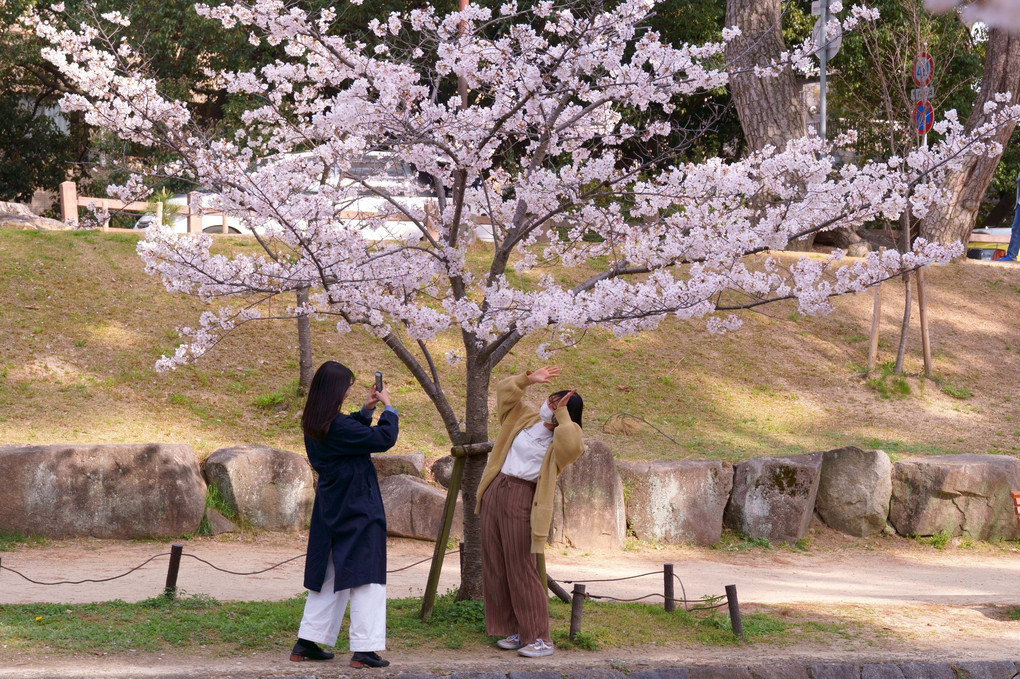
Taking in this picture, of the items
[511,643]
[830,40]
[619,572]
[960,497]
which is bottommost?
[619,572]

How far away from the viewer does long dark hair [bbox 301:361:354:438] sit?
536 centimetres

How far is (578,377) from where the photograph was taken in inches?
505

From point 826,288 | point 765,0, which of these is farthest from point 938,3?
point 765,0

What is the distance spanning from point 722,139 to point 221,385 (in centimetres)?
1454

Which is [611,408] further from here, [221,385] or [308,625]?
[308,625]

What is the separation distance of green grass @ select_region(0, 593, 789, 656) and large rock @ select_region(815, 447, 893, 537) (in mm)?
3683

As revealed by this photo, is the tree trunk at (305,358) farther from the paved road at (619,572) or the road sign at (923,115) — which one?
the road sign at (923,115)

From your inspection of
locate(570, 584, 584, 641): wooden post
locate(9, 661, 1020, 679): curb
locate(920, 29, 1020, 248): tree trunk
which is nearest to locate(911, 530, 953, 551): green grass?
locate(9, 661, 1020, 679): curb

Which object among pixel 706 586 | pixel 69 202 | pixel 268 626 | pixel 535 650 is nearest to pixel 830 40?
pixel 706 586

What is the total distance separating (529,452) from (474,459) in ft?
3.09

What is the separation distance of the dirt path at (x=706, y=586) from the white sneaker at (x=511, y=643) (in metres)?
0.12

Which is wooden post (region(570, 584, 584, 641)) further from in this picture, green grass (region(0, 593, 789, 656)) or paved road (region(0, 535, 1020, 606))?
paved road (region(0, 535, 1020, 606))

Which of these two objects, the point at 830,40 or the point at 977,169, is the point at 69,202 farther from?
the point at 977,169

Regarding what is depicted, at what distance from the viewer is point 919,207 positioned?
20.8ft
